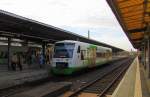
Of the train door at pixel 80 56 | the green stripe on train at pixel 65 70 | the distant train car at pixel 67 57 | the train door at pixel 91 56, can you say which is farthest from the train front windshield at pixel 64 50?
the train door at pixel 91 56

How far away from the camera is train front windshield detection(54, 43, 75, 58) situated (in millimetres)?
26438

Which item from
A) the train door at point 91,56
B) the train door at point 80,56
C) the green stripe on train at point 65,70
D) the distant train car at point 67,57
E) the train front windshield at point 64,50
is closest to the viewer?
the green stripe on train at point 65,70

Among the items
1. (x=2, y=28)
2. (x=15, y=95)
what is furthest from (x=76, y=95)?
(x=2, y=28)

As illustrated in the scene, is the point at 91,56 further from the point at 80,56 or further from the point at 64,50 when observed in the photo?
the point at 64,50

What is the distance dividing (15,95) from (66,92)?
10.3ft

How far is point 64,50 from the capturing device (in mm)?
26781

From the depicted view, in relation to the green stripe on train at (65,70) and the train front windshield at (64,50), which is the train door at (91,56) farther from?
the green stripe on train at (65,70)

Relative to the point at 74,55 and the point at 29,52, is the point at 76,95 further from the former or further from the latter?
the point at 29,52

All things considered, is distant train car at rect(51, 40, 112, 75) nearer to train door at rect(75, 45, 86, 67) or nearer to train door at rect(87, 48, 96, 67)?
train door at rect(75, 45, 86, 67)

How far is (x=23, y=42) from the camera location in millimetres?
37594

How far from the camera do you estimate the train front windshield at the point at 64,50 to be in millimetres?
26438

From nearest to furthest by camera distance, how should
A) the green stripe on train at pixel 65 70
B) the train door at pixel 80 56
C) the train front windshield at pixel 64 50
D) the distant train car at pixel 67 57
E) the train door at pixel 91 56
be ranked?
1. the green stripe on train at pixel 65 70
2. the distant train car at pixel 67 57
3. the train front windshield at pixel 64 50
4. the train door at pixel 80 56
5. the train door at pixel 91 56

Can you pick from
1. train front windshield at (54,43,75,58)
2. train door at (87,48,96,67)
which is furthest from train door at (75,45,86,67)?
train door at (87,48,96,67)

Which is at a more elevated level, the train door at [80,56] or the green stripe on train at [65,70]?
the train door at [80,56]
